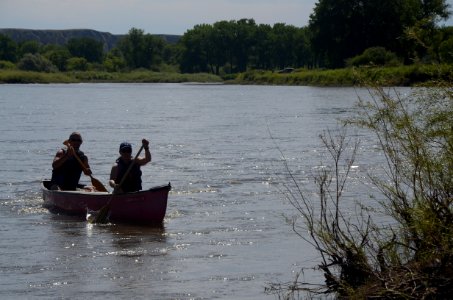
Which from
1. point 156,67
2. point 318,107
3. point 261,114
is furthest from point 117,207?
point 156,67

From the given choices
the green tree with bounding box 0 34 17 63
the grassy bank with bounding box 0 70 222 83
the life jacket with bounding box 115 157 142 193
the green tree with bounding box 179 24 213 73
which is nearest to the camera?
the life jacket with bounding box 115 157 142 193

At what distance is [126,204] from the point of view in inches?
605

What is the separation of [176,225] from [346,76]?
62.2 meters

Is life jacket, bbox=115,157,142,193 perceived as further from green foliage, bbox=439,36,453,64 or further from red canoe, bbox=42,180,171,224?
green foliage, bbox=439,36,453,64

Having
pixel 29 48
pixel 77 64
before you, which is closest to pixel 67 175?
pixel 77 64

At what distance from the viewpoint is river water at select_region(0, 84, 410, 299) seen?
1101 centimetres

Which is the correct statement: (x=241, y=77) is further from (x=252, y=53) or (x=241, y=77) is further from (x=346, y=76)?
(x=252, y=53)

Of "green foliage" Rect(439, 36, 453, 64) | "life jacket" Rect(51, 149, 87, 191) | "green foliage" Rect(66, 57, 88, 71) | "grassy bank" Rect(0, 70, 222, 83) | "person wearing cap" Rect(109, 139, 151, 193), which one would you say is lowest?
"grassy bank" Rect(0, 70, 222, 83)

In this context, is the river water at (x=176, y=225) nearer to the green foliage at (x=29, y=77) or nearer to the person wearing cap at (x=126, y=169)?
the person wearing cap at (x=126, y=169)

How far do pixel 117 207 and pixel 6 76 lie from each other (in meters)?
97.1

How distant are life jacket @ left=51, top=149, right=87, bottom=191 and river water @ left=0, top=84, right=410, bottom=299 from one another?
21.9 inches

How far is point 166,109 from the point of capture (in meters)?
50.7

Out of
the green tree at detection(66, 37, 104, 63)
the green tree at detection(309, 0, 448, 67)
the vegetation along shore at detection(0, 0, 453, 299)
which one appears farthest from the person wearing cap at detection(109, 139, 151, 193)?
the green tree at detection(66, 37, 104, 63)

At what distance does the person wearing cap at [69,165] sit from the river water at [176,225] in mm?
574
